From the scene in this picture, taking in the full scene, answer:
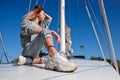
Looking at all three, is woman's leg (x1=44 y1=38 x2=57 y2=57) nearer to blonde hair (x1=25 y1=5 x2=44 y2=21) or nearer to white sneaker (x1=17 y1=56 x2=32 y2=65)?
white sneaker (x1=17 y1=56 x2=32 y2=65)

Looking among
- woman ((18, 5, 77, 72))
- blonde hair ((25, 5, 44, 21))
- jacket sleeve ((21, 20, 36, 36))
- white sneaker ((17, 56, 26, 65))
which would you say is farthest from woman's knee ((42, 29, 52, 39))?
blonde hair ((25, 5, 44, 21))

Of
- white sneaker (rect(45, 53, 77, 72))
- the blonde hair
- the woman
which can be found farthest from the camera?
the blonde hair

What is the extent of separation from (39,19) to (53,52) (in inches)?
39.5

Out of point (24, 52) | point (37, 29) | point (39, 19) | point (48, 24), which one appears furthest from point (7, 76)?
point (48, 24)

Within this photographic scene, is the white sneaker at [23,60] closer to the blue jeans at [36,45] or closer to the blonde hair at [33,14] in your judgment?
the blue jeans at [36,45]

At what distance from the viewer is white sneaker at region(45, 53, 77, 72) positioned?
3.31m

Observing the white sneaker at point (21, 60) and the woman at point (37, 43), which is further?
the white sneaker at point (21, 60)

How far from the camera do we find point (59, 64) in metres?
3.39

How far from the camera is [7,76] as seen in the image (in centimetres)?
276

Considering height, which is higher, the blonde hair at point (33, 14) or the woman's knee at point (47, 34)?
the blonde hair at point (33, 14)

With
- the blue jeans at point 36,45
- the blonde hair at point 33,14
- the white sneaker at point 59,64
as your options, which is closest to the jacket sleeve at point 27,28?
the blue jeans at point 36,45

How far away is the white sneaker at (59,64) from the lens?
130 inches

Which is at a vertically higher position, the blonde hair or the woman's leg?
the blonde hair

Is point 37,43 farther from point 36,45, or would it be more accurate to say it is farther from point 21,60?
point 21,60
